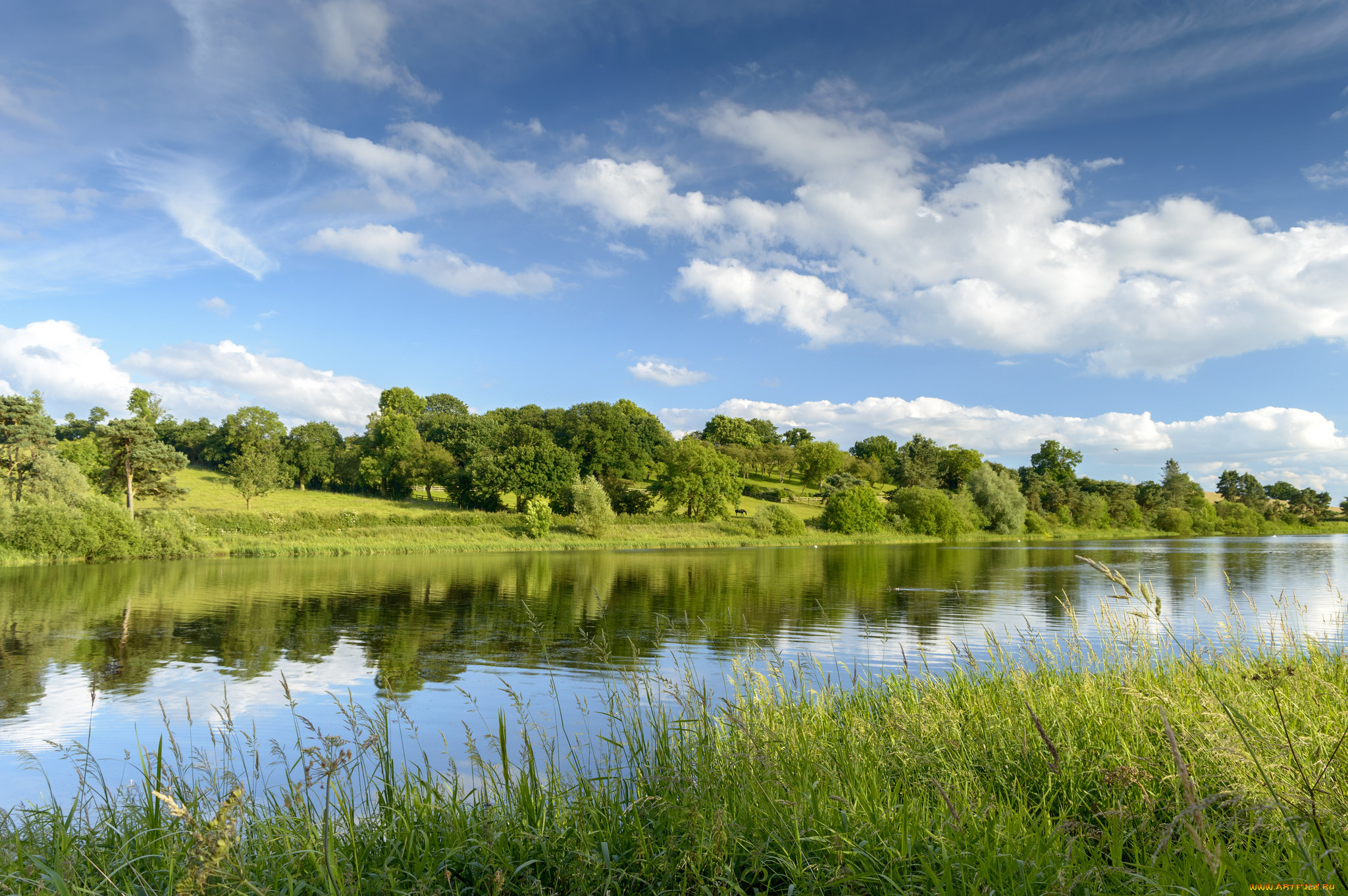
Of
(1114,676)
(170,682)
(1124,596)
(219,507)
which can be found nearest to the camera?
(1124,596)

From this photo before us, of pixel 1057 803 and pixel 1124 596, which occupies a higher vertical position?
pixel 1124 596

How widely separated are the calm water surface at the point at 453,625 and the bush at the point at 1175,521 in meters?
53.2

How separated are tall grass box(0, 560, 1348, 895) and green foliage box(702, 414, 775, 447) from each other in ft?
332

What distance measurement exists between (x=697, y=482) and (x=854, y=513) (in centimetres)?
1575

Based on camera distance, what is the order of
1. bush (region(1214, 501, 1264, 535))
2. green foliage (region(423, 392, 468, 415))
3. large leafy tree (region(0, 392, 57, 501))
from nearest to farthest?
large leafy tree (region(0, 392, 57, 501)) < bush (region(1214, 501, 1264, 535)) < green foliage (region(423, 392, 468, 415))

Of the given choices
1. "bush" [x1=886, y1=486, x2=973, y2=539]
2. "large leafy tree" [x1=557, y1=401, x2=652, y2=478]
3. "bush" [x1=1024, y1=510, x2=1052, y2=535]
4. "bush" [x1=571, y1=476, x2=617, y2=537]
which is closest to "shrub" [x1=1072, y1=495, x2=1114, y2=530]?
"bush" [x1=1024, y1=510, x2=1052, y2=535]

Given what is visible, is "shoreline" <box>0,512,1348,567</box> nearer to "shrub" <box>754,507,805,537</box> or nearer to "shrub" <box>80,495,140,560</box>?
"shrub" <box>80,495,140,560</box>

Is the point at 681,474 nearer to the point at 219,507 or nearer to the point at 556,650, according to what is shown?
the point at 219,507

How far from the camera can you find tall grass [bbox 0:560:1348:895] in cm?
271

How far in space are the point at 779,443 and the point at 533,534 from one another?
5893cm

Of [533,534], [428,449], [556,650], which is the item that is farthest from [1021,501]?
[556,650]

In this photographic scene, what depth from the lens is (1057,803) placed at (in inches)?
183

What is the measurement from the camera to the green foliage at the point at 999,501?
244 ft

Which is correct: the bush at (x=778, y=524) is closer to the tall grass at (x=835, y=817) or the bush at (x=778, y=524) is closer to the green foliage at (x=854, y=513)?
the green foliage at (x=854, y=513)
